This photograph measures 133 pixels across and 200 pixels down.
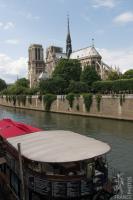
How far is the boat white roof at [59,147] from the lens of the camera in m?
10.7

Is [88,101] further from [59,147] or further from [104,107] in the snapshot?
[59,147]

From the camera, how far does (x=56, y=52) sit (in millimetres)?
123875

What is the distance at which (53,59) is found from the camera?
11812cm

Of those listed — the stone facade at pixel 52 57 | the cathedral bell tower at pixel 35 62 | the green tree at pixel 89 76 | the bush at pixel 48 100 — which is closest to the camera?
the bush at pixel 48 100

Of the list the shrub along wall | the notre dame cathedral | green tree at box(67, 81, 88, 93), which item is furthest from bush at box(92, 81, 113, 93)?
the notre dame cathedral

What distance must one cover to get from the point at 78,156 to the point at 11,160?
472 centimetres

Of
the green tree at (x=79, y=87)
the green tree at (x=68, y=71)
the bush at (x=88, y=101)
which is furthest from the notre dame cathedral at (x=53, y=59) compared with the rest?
the bush at (x=88, y=101)

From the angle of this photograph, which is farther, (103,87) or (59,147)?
(103,87)

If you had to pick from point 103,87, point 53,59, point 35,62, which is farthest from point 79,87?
point 35,62

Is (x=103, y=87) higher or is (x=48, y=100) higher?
(x=103, y=87)

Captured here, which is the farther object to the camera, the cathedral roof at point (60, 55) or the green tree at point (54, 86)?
the cathedral roof at point (60, 55)

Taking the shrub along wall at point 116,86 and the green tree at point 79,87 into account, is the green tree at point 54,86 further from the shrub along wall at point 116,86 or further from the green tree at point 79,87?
the shrub along wall at point 116,86

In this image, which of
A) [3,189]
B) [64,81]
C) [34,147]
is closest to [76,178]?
[34,147]

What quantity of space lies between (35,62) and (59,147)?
120479mm
